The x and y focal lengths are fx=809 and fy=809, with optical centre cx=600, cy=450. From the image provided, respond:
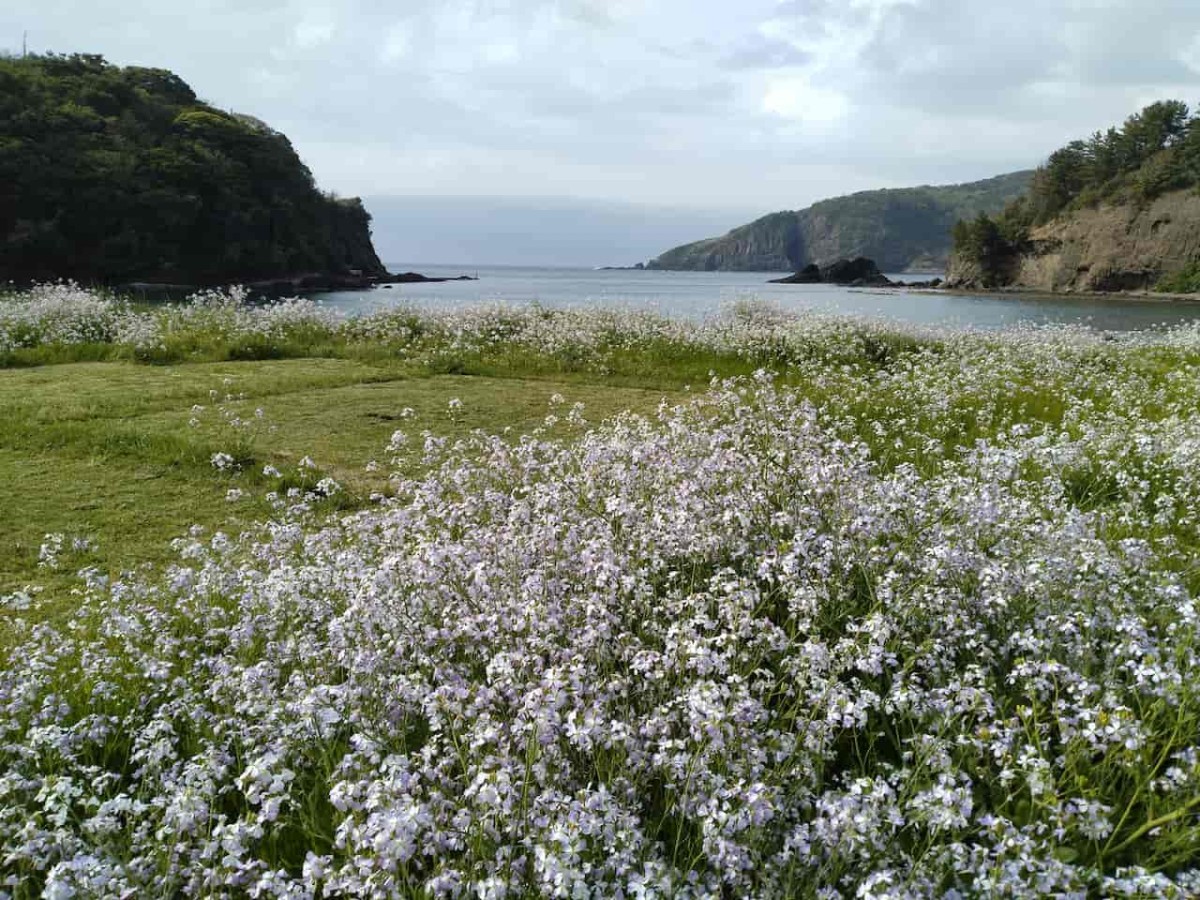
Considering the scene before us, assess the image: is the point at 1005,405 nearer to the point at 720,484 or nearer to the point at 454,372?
the point at 720,484

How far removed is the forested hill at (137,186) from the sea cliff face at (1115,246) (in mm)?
84570

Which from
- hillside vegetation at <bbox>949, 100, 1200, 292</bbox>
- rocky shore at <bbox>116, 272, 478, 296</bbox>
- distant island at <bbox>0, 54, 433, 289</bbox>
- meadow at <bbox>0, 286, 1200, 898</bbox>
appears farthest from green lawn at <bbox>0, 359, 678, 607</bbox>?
hillside vegetation at <bbox>949, 100, 1200, 292</bbox>

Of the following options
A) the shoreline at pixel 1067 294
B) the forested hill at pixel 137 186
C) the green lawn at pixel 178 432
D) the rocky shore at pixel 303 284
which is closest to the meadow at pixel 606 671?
the green lawn at pixel 178 432

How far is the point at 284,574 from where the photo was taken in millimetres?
4695

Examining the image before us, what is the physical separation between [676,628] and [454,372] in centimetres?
1268

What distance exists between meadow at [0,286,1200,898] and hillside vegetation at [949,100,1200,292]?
331 ft

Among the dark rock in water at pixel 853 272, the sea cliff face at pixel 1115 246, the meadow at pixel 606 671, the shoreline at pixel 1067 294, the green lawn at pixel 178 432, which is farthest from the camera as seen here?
the dark rock in water at pixel 853 272

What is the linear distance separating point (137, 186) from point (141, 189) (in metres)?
0.42

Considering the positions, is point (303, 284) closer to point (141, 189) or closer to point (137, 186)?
point (141, 189)

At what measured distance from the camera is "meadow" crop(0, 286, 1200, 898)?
2578mm

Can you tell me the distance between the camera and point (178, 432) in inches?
369

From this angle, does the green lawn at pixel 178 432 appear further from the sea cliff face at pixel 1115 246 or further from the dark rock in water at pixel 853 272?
the dark rock in water at pixel 853 272

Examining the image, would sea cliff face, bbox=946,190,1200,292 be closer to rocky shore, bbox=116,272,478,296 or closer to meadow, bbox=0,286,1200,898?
rocky shore, bbox=116,272,478,296

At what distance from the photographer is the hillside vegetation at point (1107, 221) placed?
88.7 m
